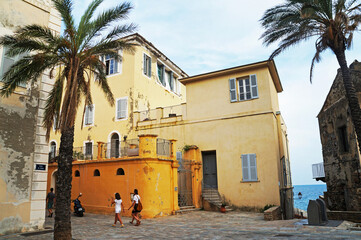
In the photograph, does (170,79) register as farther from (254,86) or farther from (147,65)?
(254,86)

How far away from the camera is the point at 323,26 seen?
12422 mm

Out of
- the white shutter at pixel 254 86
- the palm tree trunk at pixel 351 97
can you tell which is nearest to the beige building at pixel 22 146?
the white shutter at pixel 254 86

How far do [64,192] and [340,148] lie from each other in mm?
16448

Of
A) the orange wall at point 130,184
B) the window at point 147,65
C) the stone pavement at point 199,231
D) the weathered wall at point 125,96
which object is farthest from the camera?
the window at point 147,65

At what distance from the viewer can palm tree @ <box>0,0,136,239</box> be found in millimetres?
8516

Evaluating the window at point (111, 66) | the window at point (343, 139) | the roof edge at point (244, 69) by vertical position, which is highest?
the window at point (111, 66)

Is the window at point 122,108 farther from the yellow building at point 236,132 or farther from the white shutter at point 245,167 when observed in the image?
the white shutter at point 245,167

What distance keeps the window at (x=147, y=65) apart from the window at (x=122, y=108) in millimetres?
3104

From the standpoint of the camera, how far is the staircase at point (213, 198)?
1703 centimetres

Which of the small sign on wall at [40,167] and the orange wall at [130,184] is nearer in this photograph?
the small sign on wall at [40,167]

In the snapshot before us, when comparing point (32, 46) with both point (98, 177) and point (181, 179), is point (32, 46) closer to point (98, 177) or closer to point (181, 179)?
point (98, 177)

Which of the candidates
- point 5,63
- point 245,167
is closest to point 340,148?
point 245,167

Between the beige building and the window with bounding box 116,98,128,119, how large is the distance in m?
10.0

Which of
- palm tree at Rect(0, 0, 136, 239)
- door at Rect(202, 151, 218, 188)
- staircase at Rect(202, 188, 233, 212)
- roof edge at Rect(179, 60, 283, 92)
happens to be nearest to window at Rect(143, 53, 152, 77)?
roof edge at Rect(179, 60, 283, 92)
